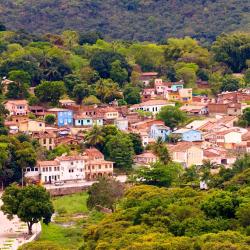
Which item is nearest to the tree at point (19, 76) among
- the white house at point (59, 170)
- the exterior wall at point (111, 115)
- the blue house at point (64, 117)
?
the blue house at point (64, 117)

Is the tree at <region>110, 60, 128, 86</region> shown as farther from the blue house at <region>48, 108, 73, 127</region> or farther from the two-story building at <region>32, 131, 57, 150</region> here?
the two-story building at <region>32, 131, 57, 150</region>

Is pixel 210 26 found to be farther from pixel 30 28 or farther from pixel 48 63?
pixel 48 63

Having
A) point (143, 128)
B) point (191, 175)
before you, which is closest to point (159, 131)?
point (143, 128)

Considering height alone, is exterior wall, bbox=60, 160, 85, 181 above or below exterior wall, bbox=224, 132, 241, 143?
below

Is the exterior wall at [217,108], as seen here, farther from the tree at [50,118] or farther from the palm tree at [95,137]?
the palm tree at [95,137]

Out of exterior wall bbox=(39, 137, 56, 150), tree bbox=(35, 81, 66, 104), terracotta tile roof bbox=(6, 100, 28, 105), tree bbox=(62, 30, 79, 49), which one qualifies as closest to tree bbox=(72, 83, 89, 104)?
tree bbox=(35, 81, 66, 104)

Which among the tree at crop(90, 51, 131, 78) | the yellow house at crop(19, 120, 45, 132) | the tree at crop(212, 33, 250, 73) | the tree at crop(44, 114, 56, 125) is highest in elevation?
the tree at crop(212, 33, 250, 73)

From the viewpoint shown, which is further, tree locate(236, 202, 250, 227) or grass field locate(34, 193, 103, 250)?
grass field locate(34, 193, 103, 250)

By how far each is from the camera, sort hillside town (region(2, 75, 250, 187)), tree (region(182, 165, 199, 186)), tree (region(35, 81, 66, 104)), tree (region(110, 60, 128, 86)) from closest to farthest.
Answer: tree (region(182, 165, 199, 186)) < hillside town (region(2, 75, 250, 187)) < tree (region(35, 81, 66, 104)) < tree (region(110, 60, 128, 86))
